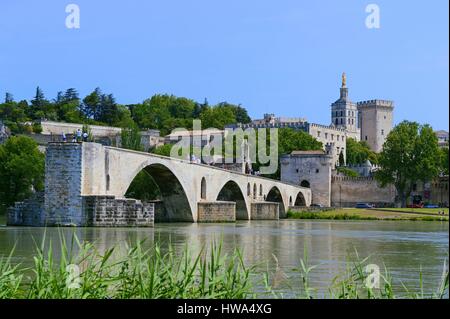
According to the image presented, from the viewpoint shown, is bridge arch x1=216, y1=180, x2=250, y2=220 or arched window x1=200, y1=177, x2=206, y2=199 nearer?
arched window x1=200, y1=177, x2=206, y2=199

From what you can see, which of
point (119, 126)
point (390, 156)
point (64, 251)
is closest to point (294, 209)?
point (390, 156)

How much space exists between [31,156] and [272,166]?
103 feet

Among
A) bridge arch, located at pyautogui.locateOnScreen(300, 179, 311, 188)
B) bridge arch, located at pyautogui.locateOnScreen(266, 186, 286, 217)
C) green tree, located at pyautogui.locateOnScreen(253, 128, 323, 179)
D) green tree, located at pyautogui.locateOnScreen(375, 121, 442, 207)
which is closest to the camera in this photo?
bridge arch, located at pyautogui.locateOnScreen(266, 186, 286, 217)

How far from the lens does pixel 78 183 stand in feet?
102

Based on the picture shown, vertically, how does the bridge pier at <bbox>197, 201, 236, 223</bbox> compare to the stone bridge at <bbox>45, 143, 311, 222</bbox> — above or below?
below

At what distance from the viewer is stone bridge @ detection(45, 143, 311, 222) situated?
3095 cm

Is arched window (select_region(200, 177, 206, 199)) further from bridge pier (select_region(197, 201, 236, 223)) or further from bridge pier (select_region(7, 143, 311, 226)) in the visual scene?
bridge pier (select_region(197, 201, 236, 223))

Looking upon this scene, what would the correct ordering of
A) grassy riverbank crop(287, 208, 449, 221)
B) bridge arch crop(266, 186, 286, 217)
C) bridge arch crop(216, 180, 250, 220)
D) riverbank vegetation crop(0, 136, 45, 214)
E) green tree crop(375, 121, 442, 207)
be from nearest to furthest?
riverbank vegetation crop(0, 136, 45, 214)
grassy riverbank crop(287, 208, 449, 221)
bridge arch crop(216, 180, 250, 220)
bridge arch crop(266, 186, 286, 217)
green tree crop(375, 121, 442, 207)

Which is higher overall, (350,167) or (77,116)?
(77,116)

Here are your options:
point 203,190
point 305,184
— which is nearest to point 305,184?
point 305,184

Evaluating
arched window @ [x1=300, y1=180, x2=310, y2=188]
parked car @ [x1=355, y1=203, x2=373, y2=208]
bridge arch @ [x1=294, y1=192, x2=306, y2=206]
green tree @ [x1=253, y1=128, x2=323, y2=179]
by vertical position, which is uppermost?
green tree @ [x1=253, y1=128, x2=323, y2=179]

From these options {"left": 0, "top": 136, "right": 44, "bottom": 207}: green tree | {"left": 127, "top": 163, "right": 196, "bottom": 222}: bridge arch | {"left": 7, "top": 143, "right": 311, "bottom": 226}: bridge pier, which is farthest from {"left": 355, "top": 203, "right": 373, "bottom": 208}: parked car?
{"left": 127, "top": 163, "right": 196, "bottom": 222}: bridge arch
